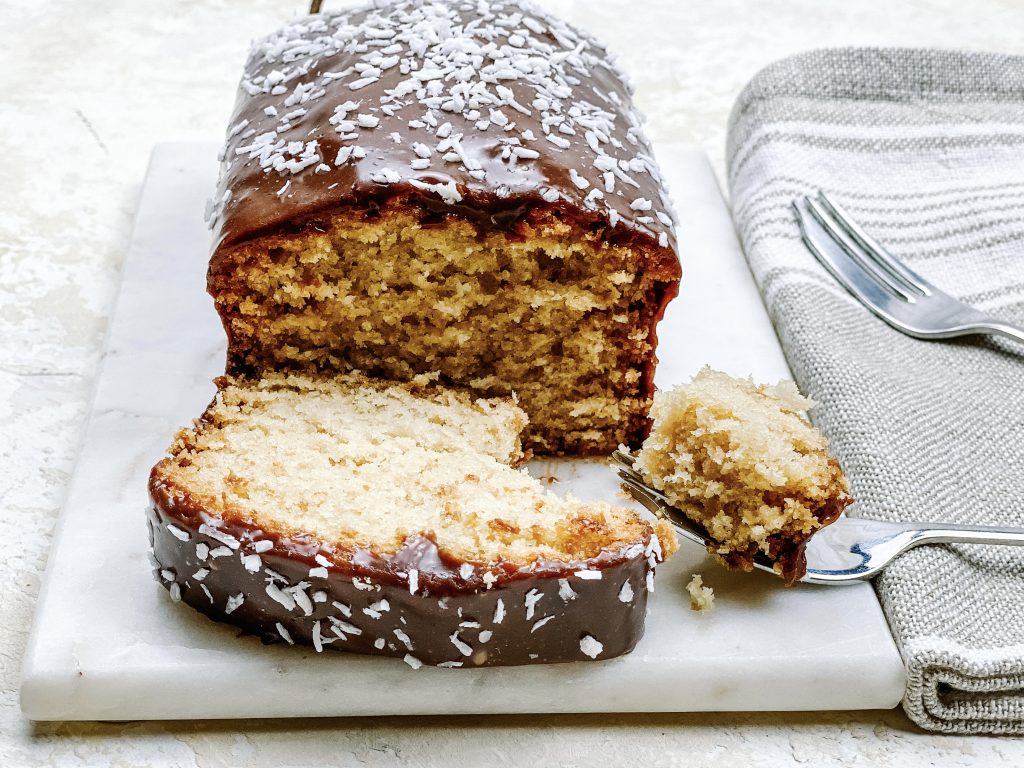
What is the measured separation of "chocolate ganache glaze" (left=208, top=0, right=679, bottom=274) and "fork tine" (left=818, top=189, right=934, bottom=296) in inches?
29.9

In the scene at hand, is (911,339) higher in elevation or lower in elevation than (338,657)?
higher

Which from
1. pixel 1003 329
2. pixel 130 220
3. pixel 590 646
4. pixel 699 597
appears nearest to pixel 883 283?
pixel 1003 329

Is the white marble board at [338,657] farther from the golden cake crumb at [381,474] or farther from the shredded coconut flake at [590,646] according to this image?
the golden cake crumb at [381,474]

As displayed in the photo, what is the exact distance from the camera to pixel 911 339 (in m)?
3.46

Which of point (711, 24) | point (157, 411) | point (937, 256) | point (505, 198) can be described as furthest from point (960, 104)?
point (157, 411)

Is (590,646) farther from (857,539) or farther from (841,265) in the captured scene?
(841,265)

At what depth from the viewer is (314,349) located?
299 centimetres

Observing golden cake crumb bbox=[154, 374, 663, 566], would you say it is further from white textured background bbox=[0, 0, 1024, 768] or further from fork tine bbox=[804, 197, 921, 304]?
fork tine bbox=[804, 197, 921, 304]

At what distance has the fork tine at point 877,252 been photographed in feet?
11.7

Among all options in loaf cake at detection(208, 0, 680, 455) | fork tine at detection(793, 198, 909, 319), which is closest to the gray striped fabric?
fork tine at detection(793, 198, 909, 319)

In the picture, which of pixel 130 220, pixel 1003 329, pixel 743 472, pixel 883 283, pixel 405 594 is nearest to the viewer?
pixel 405 594

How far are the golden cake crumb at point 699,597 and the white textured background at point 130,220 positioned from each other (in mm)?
239

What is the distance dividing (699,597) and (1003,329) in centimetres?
139

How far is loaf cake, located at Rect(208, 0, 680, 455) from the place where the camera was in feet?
9.07
